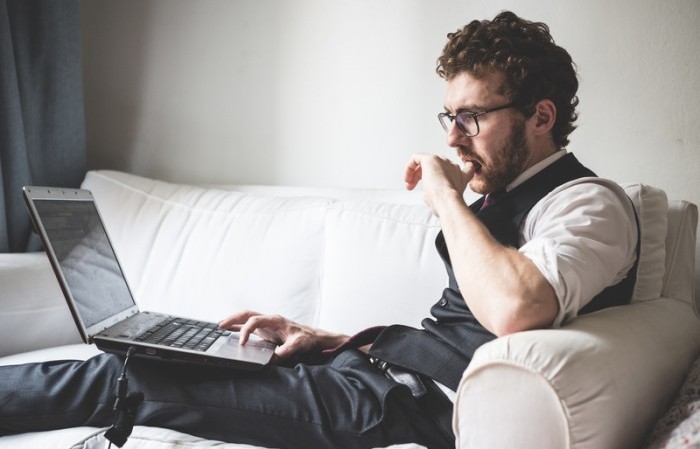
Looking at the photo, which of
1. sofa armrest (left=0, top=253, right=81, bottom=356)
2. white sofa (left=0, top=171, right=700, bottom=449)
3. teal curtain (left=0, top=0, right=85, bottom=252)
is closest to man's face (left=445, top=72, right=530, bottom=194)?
white sofa (left=0, top=171, right=700, bottom=449)

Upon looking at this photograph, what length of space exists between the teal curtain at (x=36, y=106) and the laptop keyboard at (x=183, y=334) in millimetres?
1056

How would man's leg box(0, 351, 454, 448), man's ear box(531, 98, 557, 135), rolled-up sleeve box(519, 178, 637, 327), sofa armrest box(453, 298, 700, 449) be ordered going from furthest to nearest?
man's ear box(531, 98, 557, 135) < man's leg box(0, 351, 454, 448) < rolled-up sleeve box(519, 178, 637, 327) < sofa armrest box(453, 298, 700, 449)

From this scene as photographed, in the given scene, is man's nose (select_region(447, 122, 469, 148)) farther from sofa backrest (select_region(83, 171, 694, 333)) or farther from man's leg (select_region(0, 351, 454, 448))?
man's leg (select_region(0, 351, 454, 448))

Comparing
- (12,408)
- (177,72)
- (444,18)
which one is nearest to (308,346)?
(12,408)

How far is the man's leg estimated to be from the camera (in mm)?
938

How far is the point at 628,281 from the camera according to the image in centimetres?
104

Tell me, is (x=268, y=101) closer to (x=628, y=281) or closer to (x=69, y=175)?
(x=69, y=175)

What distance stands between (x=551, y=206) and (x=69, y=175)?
1813mm

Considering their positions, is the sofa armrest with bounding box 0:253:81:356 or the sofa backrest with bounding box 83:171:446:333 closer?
the sofa backrest with bounding box 83:171:446:333

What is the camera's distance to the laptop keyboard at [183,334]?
3.40ft

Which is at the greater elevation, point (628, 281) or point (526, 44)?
point (526, 44)

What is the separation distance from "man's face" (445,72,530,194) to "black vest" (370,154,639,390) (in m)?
0.05

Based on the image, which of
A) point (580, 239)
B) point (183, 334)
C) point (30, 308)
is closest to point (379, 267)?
point (183, 334)

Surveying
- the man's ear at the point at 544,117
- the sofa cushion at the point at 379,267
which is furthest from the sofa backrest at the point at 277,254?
the man's ear at the point at 544,117
